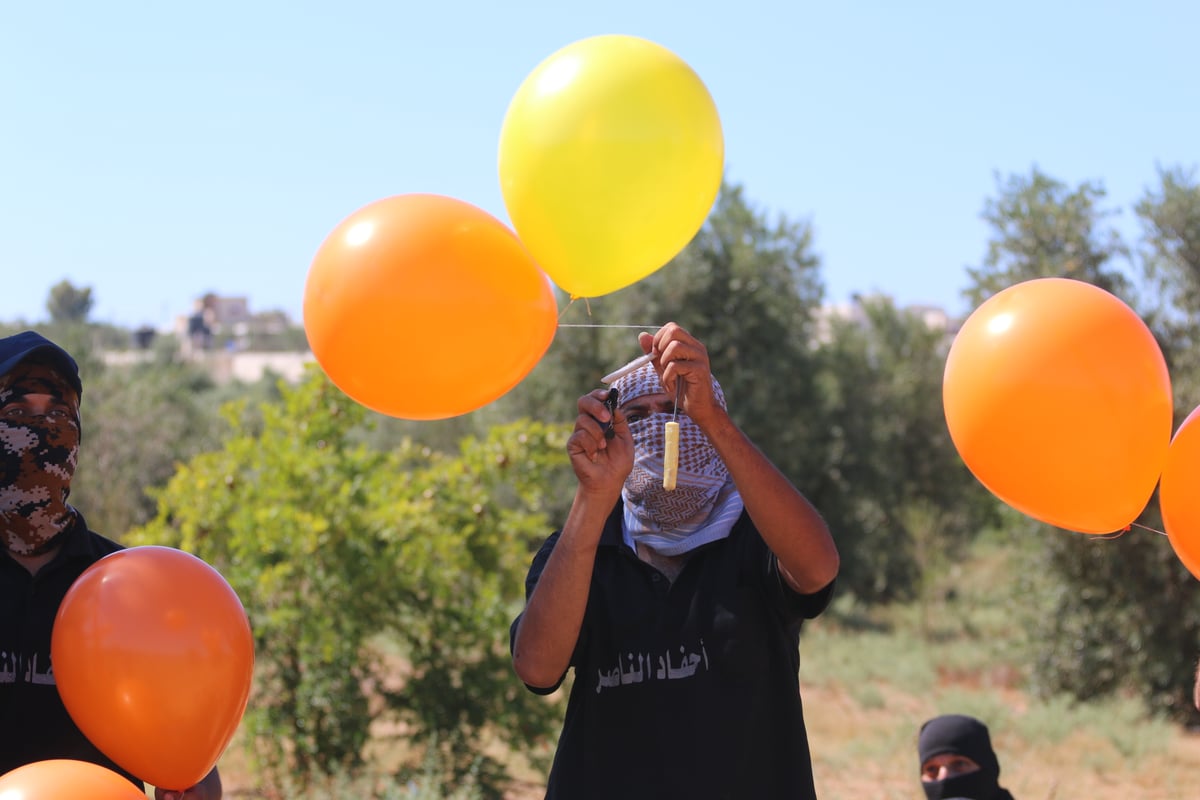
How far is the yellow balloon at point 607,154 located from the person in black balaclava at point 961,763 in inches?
88.9

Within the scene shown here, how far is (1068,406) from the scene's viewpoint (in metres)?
2.46

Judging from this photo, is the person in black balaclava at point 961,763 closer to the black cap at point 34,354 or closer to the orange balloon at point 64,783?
the orange balloon at point 64,783

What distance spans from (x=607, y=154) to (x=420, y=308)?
0.50 meters

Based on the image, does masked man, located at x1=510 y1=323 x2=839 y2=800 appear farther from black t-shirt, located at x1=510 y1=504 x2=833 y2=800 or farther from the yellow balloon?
the yellow balloon

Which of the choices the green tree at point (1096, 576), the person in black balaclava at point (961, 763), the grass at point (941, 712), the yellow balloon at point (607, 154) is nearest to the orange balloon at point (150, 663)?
the yellow balloon at point (607, 154)

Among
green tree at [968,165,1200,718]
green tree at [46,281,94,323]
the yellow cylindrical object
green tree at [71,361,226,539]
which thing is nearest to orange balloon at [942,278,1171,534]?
the yellow cylindrical object

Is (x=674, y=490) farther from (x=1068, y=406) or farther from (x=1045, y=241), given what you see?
(x=1045, y=241)

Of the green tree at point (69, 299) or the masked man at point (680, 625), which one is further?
the green tree at point (69, 299)

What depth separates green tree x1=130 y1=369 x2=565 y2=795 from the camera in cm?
664

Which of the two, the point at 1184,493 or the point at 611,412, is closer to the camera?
the point at 611,412

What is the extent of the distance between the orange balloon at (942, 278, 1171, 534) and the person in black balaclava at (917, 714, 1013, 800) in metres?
1.51

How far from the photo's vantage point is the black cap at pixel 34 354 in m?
2.50

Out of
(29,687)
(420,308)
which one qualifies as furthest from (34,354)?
(420,308)

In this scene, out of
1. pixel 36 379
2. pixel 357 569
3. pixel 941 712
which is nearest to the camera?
pixel 36 379
